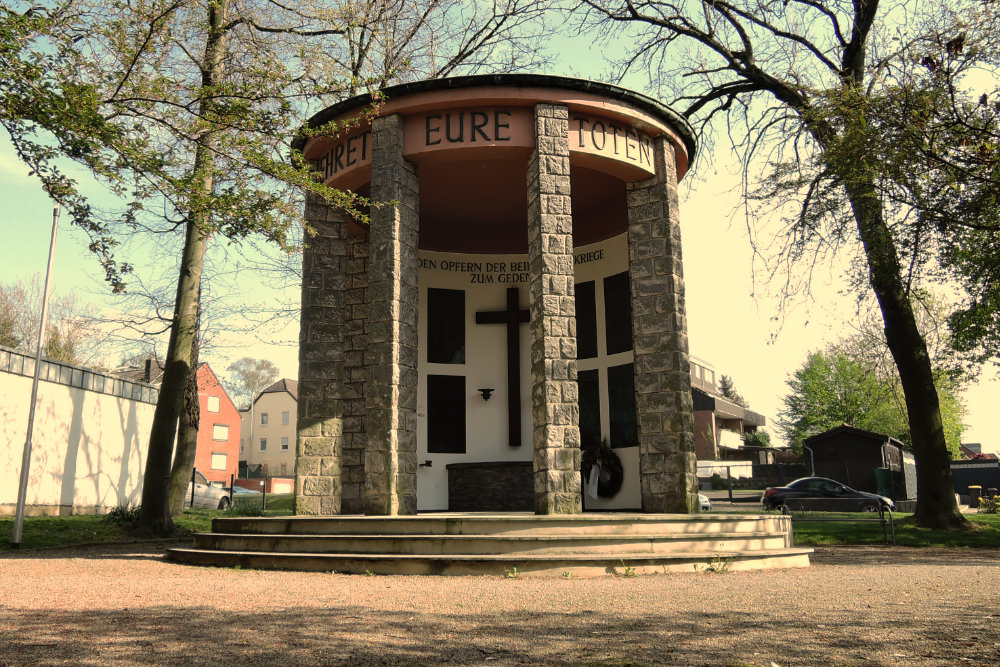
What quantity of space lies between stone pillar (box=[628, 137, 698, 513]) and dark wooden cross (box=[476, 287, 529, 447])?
9.84 ft

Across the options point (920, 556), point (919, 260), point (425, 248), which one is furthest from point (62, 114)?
point (919, 260)

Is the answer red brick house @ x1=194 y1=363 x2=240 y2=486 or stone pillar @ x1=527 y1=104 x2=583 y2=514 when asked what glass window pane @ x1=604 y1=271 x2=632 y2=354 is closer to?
stone pillar @ x1=527 y1=104 x2=583 y2=514

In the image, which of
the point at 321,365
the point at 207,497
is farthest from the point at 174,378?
the point at 207,497

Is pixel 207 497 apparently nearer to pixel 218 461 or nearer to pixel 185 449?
pixel 185 449

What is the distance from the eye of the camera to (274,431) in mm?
65938

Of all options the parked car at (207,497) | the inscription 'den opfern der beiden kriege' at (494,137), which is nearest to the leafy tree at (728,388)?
the parked car at (207,497)

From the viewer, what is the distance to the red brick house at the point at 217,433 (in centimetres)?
5391

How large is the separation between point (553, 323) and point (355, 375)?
13.9 ft

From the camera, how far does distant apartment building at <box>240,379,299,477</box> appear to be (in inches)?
2566

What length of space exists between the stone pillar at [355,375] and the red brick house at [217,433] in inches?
1725

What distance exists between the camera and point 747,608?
5.68 meters

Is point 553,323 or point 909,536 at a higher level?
point 553,323

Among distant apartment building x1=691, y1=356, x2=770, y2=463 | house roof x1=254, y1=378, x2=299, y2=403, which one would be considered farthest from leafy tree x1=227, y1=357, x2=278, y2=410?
distant apartment building x1=691, y1=356, x2=770, y2=463

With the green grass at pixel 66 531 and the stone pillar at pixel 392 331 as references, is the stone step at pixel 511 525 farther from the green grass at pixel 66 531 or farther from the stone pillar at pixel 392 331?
the green grass at pixel 66 531
